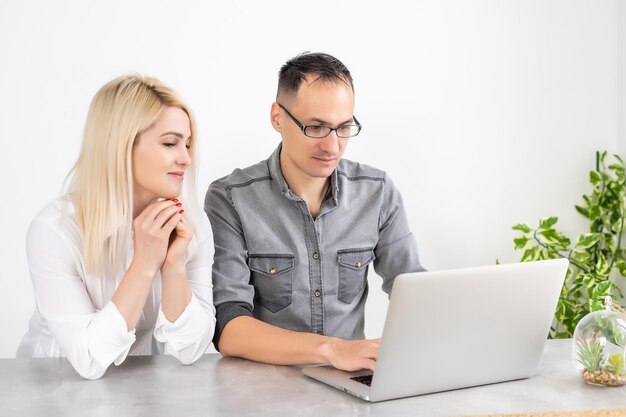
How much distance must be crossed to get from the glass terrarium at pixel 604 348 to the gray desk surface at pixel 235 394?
30mm

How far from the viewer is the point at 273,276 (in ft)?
7.70

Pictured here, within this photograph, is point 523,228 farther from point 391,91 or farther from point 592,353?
point 592,353

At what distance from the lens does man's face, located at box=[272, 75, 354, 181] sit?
2.23 metres

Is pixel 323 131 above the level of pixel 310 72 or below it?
below

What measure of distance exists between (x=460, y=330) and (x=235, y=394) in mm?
A: 469

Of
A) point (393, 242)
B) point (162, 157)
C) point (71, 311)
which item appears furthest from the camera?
point (393, 242)

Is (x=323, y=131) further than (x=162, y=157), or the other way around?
(x=323, y=131)

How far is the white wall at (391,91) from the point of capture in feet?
10.5

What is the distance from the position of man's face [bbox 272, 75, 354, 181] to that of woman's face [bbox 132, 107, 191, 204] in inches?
15.4

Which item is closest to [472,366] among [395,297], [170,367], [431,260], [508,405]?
[508,405]

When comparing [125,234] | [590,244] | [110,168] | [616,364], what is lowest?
[590,244]

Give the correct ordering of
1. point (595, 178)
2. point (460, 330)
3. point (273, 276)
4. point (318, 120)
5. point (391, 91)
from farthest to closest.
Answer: point (595, 178) → point (391, 91) → point (273, 276) → point (318, 120) → point (460, 330)

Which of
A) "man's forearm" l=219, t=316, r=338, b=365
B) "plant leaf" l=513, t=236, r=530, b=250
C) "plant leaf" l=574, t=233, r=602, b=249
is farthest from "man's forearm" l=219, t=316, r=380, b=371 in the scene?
"plant leaf" l=574, t=233, r=602, b=249

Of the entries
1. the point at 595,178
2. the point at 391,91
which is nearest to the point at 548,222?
the point at 595,178
